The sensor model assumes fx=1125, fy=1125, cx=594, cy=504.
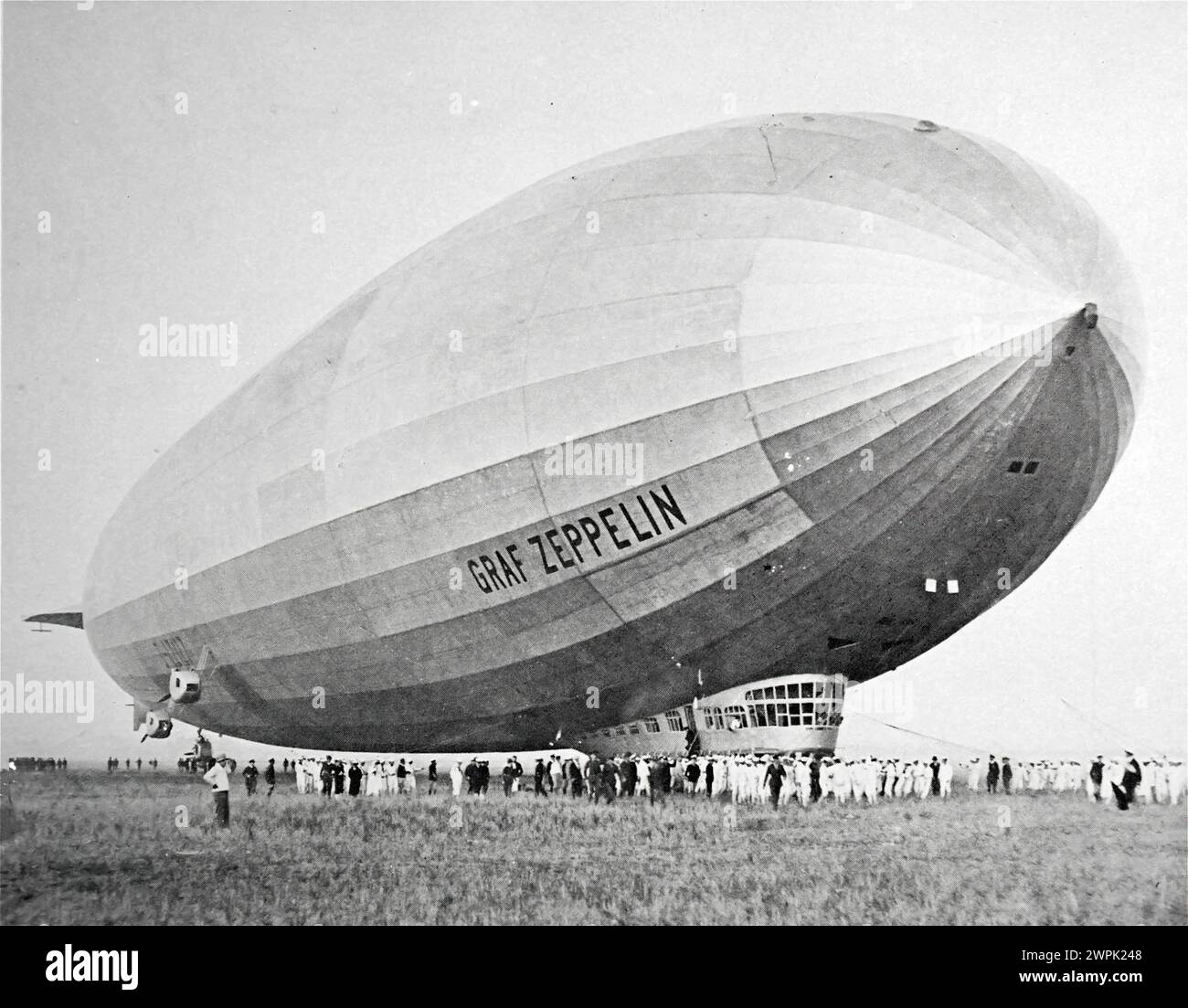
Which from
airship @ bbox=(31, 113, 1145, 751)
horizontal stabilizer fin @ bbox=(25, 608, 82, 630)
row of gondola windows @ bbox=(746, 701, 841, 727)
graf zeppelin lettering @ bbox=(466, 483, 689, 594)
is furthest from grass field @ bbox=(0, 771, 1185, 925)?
horizontal stabilizer fin @ bbox=(25, 608, 82, 630)

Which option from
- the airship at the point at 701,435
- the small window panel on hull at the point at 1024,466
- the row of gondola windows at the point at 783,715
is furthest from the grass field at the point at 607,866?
the small window panel on hull at the point at 1024,466

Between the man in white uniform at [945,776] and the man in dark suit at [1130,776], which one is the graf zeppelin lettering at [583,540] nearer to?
the man in dark suit at [1130,776]

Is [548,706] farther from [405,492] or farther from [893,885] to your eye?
[893,885]

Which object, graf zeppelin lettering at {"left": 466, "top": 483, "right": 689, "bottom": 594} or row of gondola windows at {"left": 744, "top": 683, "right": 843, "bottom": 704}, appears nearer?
graf zeppelin lettering at {"left": 466, "top": 483, "right": 689, "bottom": 594}

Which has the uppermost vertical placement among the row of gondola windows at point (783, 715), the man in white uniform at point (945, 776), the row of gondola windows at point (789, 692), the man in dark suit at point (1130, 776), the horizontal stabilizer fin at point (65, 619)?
the horizontal stabilizer fin at point (65, 619)

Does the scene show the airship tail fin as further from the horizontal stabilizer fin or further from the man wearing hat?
the man wearing hat

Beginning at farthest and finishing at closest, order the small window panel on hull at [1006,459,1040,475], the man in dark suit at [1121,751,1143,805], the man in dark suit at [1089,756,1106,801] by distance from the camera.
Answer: the man in dark suit at [1089,756,1106,801] < the man in dark suit at [1121,751,1143,805] < the small window panel on hull at [1006,459,1040,475]

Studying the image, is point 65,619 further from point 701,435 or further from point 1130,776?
point 1130,776
